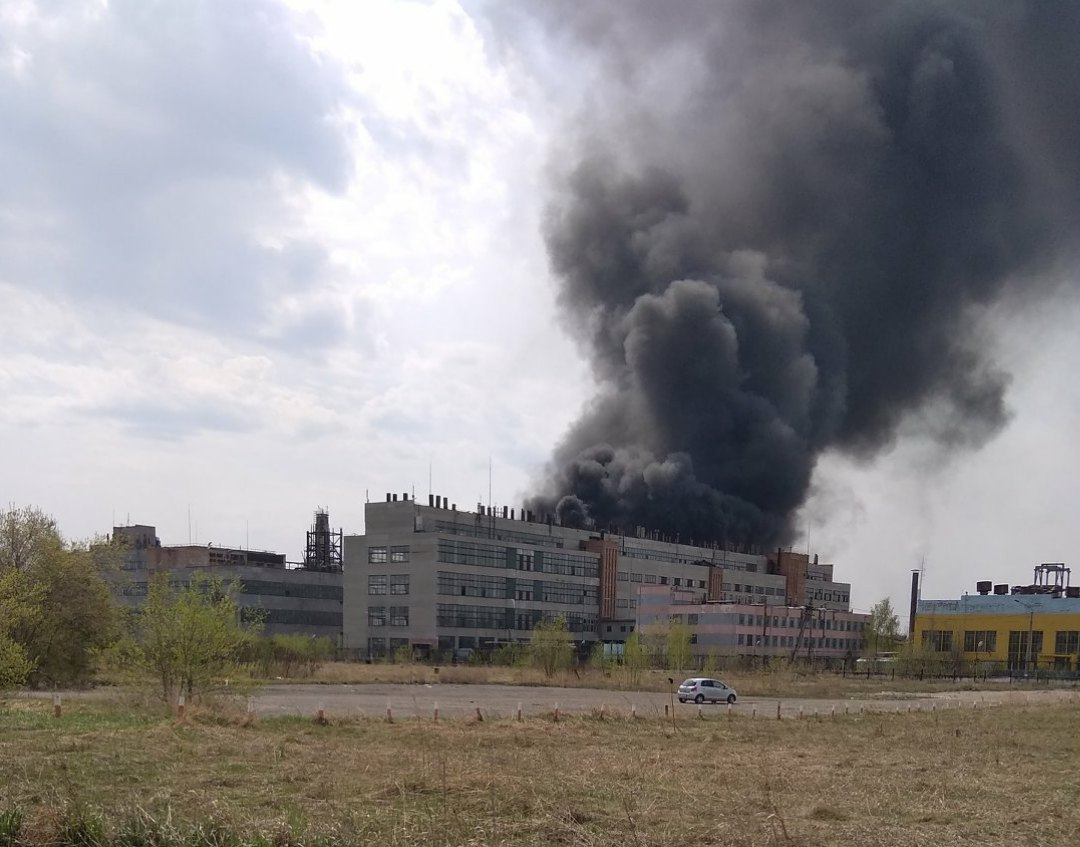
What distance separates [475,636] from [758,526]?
4935cm

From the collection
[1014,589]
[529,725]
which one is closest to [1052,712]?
[529,725]

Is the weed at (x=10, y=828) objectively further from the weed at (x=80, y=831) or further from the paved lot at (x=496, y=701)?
the paved lot at (x=496, y=701)

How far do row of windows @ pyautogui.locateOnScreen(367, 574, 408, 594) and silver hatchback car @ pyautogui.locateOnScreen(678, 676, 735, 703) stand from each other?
174 ft

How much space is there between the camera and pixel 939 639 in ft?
417

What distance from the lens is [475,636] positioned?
355 ft

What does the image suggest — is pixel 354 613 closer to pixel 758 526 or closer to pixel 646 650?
pixel 646 650

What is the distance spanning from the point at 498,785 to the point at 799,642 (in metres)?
108

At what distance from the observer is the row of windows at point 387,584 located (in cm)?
10806

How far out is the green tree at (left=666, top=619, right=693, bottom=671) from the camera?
9306cm

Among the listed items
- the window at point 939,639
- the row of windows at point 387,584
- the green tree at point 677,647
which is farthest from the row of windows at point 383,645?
the window at point 939,639

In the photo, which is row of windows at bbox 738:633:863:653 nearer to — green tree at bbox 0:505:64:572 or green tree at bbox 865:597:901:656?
green tree at bbox 865:597:901:656

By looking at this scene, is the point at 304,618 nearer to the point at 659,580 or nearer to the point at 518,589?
the point at 518,589

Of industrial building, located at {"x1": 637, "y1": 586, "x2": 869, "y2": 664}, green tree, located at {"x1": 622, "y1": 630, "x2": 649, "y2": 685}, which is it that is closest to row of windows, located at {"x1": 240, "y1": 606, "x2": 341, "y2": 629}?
industrial building, located at {"x1": 637, "y1": 586, "x2": 869, "y2": 664}

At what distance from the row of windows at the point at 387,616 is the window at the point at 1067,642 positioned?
232 feet
